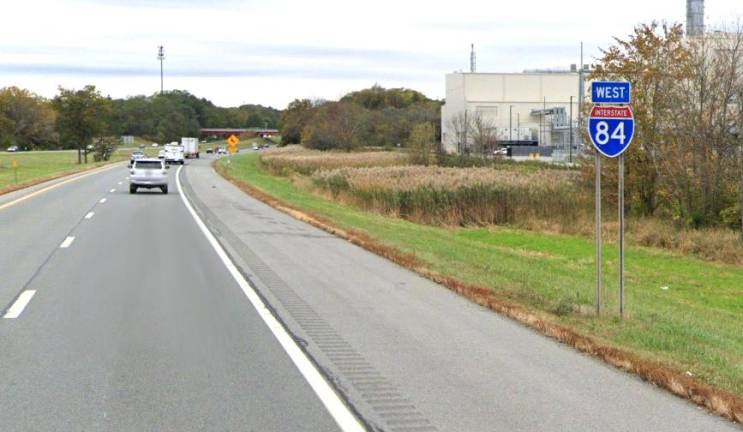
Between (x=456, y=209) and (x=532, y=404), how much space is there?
102ft

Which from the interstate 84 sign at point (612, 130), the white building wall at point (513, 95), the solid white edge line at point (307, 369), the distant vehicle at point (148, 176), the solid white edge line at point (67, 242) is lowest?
the solid white edge line at point (307, 369)

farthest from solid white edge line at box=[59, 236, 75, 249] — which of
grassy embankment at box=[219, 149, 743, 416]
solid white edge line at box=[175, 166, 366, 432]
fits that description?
grassy embankment at box=[219, 149, 743, 416]

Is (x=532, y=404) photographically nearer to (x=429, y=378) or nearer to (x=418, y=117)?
(x=429, y=378)

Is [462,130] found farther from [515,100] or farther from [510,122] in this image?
[515,100]

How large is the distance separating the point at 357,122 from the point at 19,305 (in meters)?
117

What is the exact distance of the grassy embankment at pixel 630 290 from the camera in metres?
9.31

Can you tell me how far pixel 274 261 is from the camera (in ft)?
55.1

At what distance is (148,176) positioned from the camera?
39875 mm

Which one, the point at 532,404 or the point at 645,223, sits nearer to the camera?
the point at 532,404

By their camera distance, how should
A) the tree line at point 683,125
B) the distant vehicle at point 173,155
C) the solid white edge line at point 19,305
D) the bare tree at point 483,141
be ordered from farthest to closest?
the distant vehicle at point 173,155, the bare tree at point 483,141, the tree line at point 683,125, the solid white edge line at point 19,305

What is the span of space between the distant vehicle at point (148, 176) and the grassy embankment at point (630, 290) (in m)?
9.94

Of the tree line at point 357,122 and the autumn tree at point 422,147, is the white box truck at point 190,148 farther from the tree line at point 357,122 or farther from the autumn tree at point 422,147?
the autumn tree at point 422,147

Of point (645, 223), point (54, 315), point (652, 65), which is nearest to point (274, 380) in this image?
point (54, 315)

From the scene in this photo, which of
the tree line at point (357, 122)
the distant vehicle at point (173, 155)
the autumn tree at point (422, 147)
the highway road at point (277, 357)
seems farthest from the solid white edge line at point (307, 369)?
the tree line at point (357, 122)
